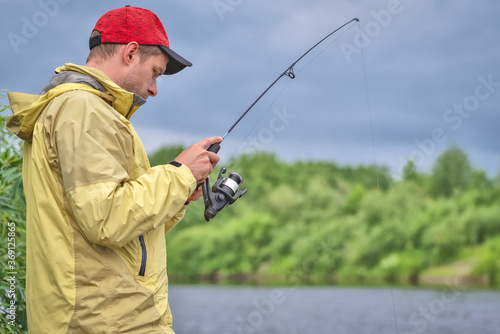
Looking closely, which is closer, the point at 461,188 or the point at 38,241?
the point at 38,241

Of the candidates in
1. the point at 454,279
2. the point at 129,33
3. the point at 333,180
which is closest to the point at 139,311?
the point at 129,33

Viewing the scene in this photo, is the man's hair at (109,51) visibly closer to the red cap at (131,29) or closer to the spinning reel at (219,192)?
the red cap at (131,29)

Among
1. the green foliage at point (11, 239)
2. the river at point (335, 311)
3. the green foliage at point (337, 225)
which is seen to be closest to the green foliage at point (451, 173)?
the green foliage at point (337, 225)

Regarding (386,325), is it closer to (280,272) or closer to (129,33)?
(280,272)

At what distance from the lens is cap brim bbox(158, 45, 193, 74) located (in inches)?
62.0

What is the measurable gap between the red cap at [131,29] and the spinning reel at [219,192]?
36cm

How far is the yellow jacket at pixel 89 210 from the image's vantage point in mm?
1279

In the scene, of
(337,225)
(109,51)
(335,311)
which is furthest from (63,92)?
(337,225)

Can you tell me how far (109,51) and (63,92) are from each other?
0.21 m

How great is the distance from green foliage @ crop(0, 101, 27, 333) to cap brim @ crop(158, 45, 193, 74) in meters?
1.76

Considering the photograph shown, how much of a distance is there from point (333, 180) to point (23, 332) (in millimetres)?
29681

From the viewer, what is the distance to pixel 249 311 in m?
21.8

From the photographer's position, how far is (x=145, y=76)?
154 cm

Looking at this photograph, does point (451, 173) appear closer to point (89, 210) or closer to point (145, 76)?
point (145, 76)
